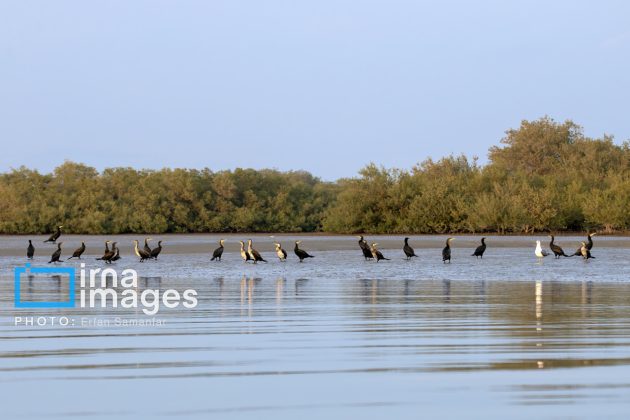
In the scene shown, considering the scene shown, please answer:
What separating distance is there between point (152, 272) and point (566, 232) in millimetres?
34278

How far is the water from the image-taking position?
23.5ft

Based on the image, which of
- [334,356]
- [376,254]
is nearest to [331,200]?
[376,254]

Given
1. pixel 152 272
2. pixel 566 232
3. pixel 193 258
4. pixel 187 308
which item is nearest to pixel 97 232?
pixel 566 232

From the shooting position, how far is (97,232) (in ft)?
200

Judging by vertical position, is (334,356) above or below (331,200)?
below

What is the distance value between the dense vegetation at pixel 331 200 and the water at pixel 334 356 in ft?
121

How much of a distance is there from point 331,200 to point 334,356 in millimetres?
56916

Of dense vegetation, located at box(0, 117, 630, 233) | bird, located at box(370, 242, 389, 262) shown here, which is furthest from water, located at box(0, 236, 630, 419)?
dense vegetation, located at box(0, 117, 630, 233)

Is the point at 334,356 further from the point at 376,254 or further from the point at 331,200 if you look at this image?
the point at 331,200

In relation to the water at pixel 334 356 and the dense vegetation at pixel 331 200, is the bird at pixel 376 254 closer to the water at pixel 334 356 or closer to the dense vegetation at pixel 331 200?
the water at pixel 334 356

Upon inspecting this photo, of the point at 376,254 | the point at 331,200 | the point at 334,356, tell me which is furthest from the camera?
the point at 331,200

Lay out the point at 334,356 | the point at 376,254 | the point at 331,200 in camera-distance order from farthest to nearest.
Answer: the point at 331,200 → the point at 376,254 → the point at 334,356

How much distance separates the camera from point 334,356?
9.37 metres

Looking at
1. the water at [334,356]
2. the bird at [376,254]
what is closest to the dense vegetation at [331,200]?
the bird at [376,254]
